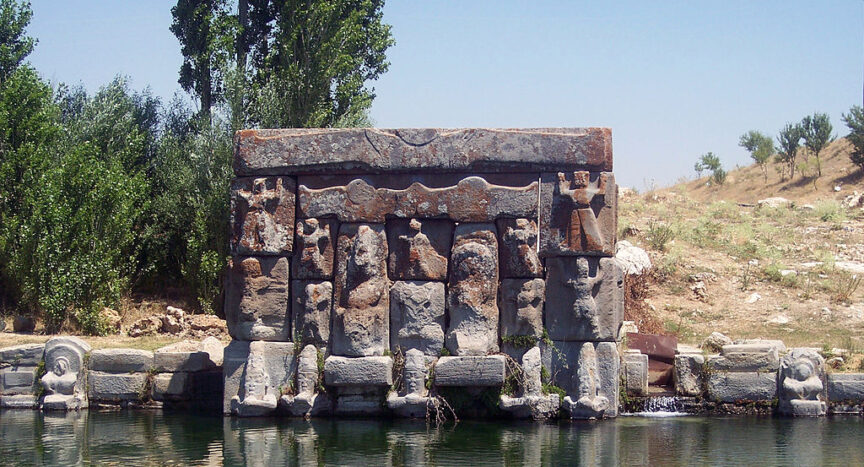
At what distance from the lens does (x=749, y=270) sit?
19.8 metres

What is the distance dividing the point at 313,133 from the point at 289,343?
8.26ft

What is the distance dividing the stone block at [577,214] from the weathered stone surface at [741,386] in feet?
6.90

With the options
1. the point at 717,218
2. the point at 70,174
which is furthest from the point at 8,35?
the point at 717,218

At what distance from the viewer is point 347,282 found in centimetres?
1258

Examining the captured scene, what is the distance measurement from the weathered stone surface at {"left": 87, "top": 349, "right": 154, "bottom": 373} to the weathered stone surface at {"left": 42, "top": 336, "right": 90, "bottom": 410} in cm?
17

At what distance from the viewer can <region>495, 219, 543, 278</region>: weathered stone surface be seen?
40.4ft

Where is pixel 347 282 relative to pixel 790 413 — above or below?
above

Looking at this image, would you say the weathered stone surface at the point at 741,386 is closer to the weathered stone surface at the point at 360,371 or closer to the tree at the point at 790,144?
the weathered stone surface at the point at 360,371

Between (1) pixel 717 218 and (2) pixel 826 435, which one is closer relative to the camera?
(2) pixel 826 435

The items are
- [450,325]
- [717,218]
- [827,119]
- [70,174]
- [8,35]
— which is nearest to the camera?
[450,325]

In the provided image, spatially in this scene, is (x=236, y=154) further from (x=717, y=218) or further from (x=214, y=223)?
(x=717, y=218)

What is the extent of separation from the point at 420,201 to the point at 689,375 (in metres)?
3.88

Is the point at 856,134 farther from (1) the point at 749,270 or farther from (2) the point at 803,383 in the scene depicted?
(2) the point at 803,383

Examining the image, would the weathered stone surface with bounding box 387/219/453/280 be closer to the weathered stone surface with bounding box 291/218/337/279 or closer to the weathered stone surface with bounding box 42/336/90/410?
the weathered stone surface with bounding box 291/218/337/279
